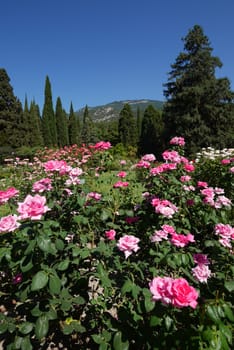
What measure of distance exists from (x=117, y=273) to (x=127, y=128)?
99.9 ft

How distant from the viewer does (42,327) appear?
110 centimetres

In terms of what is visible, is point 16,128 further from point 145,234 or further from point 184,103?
point 145,234

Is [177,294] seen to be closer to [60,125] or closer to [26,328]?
[26,328]

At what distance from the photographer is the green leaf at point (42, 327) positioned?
107cm

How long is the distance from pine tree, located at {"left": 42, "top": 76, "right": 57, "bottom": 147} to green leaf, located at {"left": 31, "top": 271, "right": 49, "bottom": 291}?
3170 cm

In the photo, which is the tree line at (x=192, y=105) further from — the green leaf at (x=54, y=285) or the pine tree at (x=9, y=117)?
the green leaf at (x=54, y=285)

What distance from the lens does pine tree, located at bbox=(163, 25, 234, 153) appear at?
1681 cm

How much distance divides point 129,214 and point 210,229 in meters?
0.69

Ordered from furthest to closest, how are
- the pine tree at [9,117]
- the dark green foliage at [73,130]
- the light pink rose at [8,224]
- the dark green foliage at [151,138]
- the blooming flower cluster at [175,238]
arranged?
the dark green foliage at [73,130] → the dark green foliage at [151,138] → the pine tree at [9,117] → the blooming flower cluster at [175,238] → the light pink rose at [8,224]

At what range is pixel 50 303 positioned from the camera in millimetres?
1226

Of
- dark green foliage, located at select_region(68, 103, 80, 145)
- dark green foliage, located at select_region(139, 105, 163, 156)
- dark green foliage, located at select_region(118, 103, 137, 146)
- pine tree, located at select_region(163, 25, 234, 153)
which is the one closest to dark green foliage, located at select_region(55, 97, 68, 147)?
dark green foliage, located at select_region(68, 103, 80, 145)

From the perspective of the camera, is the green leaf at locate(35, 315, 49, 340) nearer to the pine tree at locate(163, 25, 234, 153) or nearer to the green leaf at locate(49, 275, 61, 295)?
the green leaf at locate(49, 275, 61, 295)

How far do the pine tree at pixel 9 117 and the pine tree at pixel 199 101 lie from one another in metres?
10.6

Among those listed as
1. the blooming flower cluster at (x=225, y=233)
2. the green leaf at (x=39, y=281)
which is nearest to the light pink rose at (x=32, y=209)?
the green leaf at (x=39, y=281)
